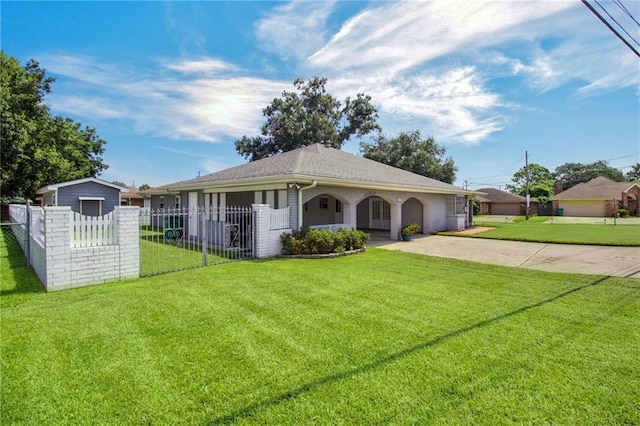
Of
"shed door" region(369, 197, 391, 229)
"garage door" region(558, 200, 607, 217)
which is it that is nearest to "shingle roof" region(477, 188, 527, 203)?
"garage door" region(558, 200, 607, 217)

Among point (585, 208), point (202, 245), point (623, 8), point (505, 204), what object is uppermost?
point (623, 8)

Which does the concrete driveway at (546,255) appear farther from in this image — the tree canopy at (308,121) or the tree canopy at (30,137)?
the tree canopy at (30,137)

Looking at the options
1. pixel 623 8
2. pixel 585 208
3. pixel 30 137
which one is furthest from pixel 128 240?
pixel 585 208

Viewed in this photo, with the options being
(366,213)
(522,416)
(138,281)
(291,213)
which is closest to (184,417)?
(522,416)

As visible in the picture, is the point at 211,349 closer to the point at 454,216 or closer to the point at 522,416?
the point at 522,416

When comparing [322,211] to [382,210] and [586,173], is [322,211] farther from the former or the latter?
[586,173]

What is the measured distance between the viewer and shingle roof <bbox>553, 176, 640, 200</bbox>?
37144mm

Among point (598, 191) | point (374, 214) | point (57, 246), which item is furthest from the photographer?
point (598, 191)

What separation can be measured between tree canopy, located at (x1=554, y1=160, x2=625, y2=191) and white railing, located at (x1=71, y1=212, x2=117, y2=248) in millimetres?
77408

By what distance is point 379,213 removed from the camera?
21094 millimetres

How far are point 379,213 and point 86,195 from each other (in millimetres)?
18104

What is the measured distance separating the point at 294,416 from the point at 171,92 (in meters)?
17.8

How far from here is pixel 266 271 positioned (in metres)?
8.23

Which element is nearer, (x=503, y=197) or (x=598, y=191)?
(x=598, y=191)
